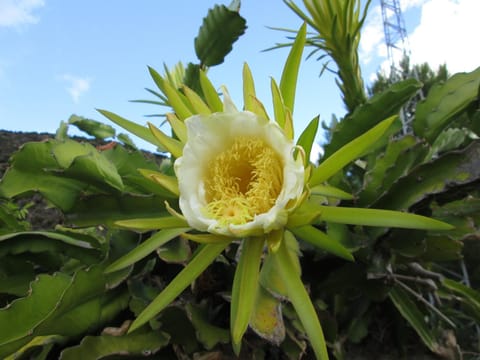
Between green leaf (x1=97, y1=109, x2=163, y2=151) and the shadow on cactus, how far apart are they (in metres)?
0.11

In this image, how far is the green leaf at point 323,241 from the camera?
2.03 ft

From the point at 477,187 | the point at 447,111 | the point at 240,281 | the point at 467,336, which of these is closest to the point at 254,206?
the point at 240,281

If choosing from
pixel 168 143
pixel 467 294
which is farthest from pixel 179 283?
pixel 467 294

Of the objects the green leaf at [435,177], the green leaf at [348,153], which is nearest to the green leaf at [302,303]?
the green leaf at [348,153]

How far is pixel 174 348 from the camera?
76 cm

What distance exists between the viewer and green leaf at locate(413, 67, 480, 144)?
36.5 inches

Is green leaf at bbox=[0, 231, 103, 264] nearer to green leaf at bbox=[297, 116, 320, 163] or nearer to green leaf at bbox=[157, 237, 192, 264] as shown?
green leaf at bbox=[157, 237, 192, 264]

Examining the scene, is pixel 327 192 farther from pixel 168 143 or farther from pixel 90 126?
pixel 90 126

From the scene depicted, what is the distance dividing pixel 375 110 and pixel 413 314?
456 mm

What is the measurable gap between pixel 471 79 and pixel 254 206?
0.68 metres

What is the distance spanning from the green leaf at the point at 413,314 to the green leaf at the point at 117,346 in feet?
1.62

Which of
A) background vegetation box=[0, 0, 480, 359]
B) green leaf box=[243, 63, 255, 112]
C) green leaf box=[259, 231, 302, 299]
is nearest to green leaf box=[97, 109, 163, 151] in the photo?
background vegetation box=[0, 0, 480, 359]

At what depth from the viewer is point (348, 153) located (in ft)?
2.05

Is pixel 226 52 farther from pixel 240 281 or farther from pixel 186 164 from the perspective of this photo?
pixel 240 281
